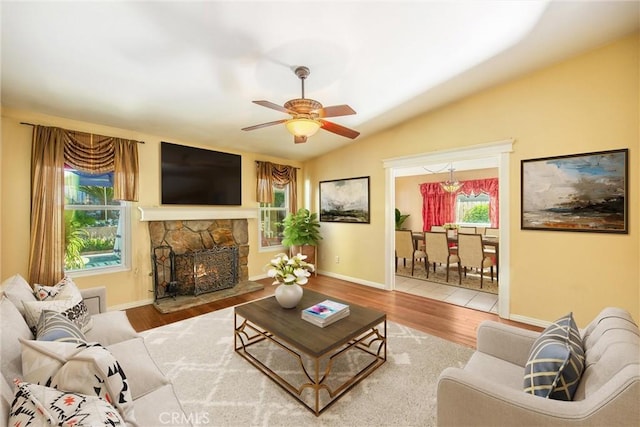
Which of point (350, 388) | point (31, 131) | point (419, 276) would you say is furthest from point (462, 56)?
point (31, 131)

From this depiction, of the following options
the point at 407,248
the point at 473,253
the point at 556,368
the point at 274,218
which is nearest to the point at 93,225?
the point at 274,218

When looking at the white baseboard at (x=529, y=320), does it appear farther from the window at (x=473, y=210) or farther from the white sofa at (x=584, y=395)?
the window at (x=473, y=210)

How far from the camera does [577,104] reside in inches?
112

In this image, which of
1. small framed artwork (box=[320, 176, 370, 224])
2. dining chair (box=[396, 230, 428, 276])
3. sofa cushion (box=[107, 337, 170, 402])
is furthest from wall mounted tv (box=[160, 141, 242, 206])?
dining chair (box=[396, 230, 428, 276])

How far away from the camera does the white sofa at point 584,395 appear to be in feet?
2.95

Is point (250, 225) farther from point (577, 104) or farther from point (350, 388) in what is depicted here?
point (577, 104)

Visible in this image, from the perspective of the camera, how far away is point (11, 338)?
1.26 metres

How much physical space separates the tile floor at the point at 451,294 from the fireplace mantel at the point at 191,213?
121 inches

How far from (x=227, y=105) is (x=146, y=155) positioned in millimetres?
1610

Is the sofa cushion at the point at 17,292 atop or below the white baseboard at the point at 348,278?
atop

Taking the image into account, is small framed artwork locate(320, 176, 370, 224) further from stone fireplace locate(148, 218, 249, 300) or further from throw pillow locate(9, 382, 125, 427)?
throw pillow locate(9, 382, 125, 427)

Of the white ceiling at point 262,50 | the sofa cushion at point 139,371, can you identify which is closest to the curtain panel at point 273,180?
the white ceiling at point 262,50

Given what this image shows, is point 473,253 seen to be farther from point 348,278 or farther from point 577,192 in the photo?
point 348,278

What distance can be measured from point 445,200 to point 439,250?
310 centimetres
